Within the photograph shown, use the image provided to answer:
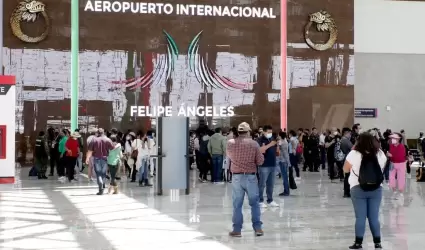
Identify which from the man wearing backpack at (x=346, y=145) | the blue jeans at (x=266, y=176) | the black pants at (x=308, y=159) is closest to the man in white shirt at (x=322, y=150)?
the black pants at (x=308, y=159)

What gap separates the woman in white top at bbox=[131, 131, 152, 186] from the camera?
1396 centimetres

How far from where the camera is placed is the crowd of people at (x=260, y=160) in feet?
21.0

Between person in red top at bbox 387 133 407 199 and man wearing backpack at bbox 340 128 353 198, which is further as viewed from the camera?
person in red top at bbox 387 133 407 199

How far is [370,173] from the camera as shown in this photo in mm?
6223

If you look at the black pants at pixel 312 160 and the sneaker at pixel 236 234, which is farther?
the black pants at pixel 312 160

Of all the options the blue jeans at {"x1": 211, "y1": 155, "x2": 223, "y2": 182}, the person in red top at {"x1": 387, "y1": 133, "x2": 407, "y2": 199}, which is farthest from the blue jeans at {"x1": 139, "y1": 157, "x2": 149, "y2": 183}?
the person in red top at {"x1": 387, "y1": 133, "x2": 407, "y2": 199}

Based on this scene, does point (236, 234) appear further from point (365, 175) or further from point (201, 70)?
point (201, 70)

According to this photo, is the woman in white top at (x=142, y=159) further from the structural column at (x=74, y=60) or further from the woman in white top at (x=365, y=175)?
the woman in white top at (x=365, y=175)

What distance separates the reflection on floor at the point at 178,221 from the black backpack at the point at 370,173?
2.69 ft

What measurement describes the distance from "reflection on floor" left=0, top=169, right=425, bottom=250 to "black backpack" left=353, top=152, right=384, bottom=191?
819 mm

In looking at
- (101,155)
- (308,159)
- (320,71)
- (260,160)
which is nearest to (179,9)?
(320,71)

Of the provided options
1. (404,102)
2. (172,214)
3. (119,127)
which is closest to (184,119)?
(172,214)

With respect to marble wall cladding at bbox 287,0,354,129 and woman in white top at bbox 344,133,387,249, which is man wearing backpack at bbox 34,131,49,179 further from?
woman in white top at bbox 344,133,387,249

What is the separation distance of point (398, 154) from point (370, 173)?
6374mm
